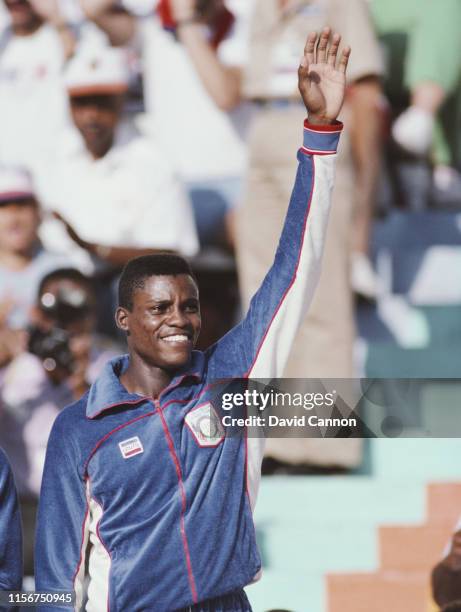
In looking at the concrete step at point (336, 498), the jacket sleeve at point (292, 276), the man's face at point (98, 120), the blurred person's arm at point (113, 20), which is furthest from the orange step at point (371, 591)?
the blurred person's arm at point (113, 20)

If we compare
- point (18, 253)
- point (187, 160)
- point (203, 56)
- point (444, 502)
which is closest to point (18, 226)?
point (18, 253)

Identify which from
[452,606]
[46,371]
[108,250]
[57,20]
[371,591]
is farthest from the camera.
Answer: [57,20]

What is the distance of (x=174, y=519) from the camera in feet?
8.54

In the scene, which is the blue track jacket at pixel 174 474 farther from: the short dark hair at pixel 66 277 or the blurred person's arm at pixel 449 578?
the short dark hair at pixel 66 277

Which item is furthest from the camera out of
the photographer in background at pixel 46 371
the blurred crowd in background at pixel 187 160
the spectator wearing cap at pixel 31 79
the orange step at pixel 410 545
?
the spectator wearing cap at pixel 31 79

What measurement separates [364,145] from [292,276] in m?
2.24

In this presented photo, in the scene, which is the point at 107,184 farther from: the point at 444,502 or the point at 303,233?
the point at 303,233

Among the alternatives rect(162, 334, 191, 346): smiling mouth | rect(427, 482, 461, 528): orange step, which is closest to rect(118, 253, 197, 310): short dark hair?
rect(162, 334, 191, 346): smiling mouth

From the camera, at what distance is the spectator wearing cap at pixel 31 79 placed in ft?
17.7

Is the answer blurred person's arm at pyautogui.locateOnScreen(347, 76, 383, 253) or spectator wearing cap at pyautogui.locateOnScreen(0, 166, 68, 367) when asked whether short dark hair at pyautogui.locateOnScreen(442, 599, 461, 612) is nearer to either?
blurred person's arm at pyautogui.locateOnScreen(347, 76, 383, 253)

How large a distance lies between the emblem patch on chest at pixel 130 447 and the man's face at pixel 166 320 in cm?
18

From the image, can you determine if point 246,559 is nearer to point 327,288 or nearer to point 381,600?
point 381,600

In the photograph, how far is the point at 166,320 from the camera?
8.91 feet

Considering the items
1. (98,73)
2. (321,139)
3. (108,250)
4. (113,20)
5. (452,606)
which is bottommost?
(452,606)
